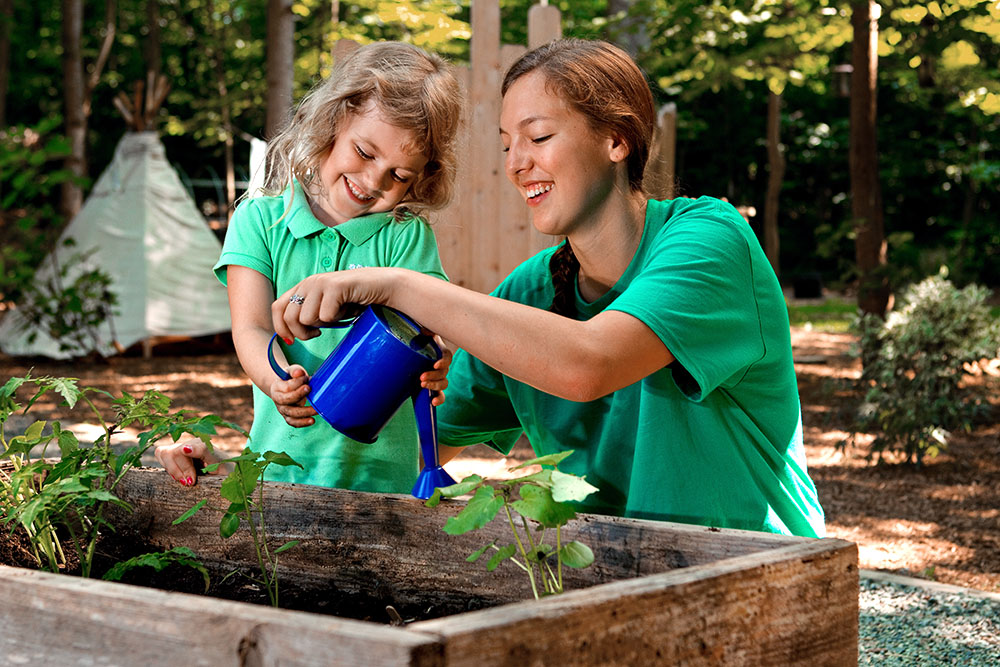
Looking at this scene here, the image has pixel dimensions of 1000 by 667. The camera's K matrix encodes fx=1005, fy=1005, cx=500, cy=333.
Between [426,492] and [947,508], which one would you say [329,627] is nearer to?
[426,492]

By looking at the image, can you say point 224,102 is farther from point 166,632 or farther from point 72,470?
point 166,632

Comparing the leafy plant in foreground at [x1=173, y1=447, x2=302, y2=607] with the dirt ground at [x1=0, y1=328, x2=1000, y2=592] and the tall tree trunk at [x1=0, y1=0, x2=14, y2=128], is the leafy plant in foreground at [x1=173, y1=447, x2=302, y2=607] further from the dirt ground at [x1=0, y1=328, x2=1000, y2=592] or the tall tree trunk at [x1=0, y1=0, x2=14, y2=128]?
the tall tree trunk at [x1=0, y1=0, x2=14, y2=128]

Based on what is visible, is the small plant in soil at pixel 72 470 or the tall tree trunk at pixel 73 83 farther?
the tall tree trunk at pixel 73 83

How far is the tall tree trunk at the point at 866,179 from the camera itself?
616 centimetres

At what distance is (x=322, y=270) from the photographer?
166 centimetres

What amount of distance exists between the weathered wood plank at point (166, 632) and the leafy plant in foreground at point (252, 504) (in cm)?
26

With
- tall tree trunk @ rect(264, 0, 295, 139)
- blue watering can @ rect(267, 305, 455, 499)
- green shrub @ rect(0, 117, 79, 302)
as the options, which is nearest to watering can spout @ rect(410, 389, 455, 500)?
blue watering can @ rect(267, 305, 455, 499)

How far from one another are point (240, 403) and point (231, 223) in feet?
15.9

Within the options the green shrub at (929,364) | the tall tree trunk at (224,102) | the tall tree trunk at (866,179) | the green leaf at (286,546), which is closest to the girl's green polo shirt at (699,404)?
the green leaf at (286,546)

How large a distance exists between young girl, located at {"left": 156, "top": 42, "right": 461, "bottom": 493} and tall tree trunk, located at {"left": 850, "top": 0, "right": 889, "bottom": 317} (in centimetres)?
502

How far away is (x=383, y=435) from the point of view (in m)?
1.67

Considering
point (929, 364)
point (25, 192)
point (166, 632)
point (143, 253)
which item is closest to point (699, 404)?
point (166, 632)

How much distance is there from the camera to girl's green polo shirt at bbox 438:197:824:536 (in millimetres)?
1304

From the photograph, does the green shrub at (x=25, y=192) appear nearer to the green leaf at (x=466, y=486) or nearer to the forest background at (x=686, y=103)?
the forest background at (x=686, y=103)
